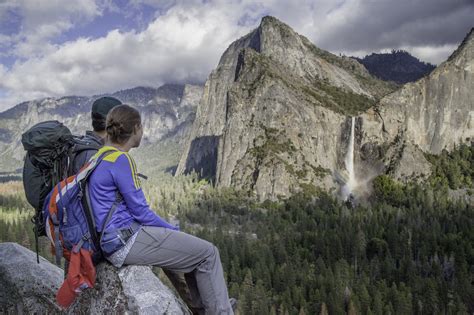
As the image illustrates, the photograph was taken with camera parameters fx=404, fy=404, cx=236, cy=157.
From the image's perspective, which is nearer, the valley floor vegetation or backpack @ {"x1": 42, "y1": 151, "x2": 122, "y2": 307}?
backpack @ {"x1": 42, "y1": 151, "x2": 122, "y2": 307}

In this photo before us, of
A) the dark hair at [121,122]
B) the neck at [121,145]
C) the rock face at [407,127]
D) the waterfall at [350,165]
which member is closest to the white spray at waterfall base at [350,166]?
the waterfall at [350,165]

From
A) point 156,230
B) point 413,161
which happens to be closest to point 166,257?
point 156,230

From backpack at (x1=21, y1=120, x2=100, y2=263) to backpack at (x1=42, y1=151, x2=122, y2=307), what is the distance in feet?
3.28

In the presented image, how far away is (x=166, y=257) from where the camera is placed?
27.6ft

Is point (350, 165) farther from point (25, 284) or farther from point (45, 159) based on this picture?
Result: point (45, 159)

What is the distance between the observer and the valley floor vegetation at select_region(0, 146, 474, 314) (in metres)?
70.9

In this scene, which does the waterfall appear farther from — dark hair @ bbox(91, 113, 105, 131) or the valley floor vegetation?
dark hair @ bbox(91, 113, 105, 131)

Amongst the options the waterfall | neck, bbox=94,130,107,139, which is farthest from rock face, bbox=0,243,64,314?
the waterfall

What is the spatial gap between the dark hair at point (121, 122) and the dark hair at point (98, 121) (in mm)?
1909

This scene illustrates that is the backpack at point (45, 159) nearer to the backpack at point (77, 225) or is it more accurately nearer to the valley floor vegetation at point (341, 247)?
the backpack at point (77, 225)

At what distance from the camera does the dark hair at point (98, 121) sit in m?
10.2

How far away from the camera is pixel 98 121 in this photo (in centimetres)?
1030

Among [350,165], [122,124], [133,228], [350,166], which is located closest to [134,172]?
[122,124]

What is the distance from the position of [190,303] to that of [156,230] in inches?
89.3
